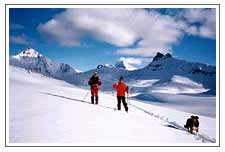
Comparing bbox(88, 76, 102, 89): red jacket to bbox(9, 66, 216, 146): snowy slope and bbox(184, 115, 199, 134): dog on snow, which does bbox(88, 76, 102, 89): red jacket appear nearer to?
bbox(9, 66, 216, 146): snowy slope

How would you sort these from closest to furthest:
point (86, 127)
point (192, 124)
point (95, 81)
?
1. point (86, 127)
2. point (192, 124)
3. point (95, 81)

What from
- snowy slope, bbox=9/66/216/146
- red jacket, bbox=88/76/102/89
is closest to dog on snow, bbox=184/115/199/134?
snowy slope, bbox=9/66/216/146

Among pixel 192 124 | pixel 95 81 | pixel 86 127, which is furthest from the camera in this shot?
pixel 95 81

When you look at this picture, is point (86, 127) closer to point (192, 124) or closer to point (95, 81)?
point (95, 81)

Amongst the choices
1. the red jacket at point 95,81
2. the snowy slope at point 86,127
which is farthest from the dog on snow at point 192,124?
the red jacket at point 95,81

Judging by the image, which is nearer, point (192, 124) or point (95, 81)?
point (192, 124)

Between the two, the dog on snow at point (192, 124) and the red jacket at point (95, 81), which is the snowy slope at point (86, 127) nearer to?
the dog on snow at point (192, 124)

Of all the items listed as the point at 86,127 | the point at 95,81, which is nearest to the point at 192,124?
the point at 86,127
